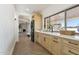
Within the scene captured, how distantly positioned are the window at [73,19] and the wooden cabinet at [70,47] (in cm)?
104

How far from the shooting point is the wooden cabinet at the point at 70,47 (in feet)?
7.87

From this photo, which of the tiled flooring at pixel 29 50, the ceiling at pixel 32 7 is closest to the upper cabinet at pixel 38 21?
the ceiling at pixel 32 7

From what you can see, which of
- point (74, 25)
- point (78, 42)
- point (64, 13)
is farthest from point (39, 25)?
point (78, 42)

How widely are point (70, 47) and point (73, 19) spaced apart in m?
1.63

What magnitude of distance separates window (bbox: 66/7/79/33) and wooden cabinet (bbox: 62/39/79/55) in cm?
104

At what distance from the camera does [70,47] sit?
8.54 ft

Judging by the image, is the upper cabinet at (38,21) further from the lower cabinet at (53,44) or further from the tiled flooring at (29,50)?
the lower cabinet at (53,44)

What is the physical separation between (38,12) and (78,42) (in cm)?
574

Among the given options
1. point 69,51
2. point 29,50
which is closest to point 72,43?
point 69,51

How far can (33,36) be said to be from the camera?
25.8ft

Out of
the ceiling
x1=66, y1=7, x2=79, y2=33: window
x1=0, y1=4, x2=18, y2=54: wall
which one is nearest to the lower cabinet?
x1=66, y1=7, x2=79, y2=33: window

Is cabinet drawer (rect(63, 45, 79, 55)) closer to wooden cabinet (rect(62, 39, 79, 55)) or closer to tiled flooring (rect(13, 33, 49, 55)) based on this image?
wooden cabinet (rect(62, 39, 79, 55))

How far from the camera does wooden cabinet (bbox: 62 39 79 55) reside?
7.87ft

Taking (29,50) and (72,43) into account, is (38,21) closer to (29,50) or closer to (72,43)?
(29,50)
